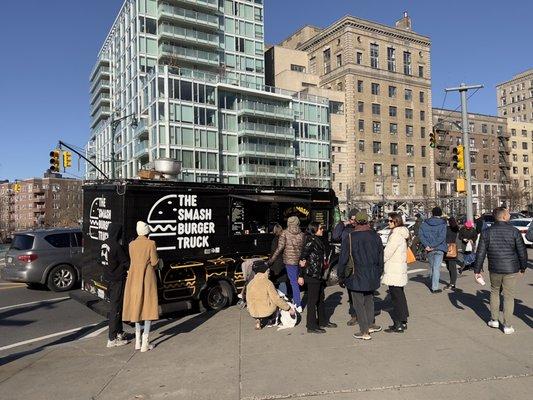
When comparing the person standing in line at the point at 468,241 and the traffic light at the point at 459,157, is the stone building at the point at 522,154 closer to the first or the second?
the traffic light at the point at 459,157

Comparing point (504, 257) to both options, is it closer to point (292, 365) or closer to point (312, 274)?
point (312, 274)

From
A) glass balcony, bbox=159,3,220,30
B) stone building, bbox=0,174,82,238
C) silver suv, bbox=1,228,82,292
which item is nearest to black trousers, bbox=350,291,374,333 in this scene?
silver suv, bbox=1,228,82,292

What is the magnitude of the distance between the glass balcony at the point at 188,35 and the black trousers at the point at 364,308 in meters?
60.2

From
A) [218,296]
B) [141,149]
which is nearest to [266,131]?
[141,149]

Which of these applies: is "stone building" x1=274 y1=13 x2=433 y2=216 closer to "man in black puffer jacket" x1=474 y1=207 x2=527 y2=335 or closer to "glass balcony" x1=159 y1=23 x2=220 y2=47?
"glass balcony" x1=159 y1=23 x2=220 y2=47

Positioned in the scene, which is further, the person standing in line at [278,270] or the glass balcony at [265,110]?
the glass balcony at [265,110]

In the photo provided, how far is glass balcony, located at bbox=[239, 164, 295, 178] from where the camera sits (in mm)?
59562

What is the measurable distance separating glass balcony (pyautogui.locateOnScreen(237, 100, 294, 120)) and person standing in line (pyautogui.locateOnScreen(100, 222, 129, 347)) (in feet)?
179

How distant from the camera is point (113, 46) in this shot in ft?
244

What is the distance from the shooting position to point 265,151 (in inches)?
2427

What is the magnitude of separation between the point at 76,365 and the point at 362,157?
2935 inches

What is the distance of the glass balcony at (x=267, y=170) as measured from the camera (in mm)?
59562

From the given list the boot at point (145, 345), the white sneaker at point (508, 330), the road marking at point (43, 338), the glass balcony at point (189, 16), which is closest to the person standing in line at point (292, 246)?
the boot at point (145, 345)

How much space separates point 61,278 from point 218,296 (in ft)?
17.3
